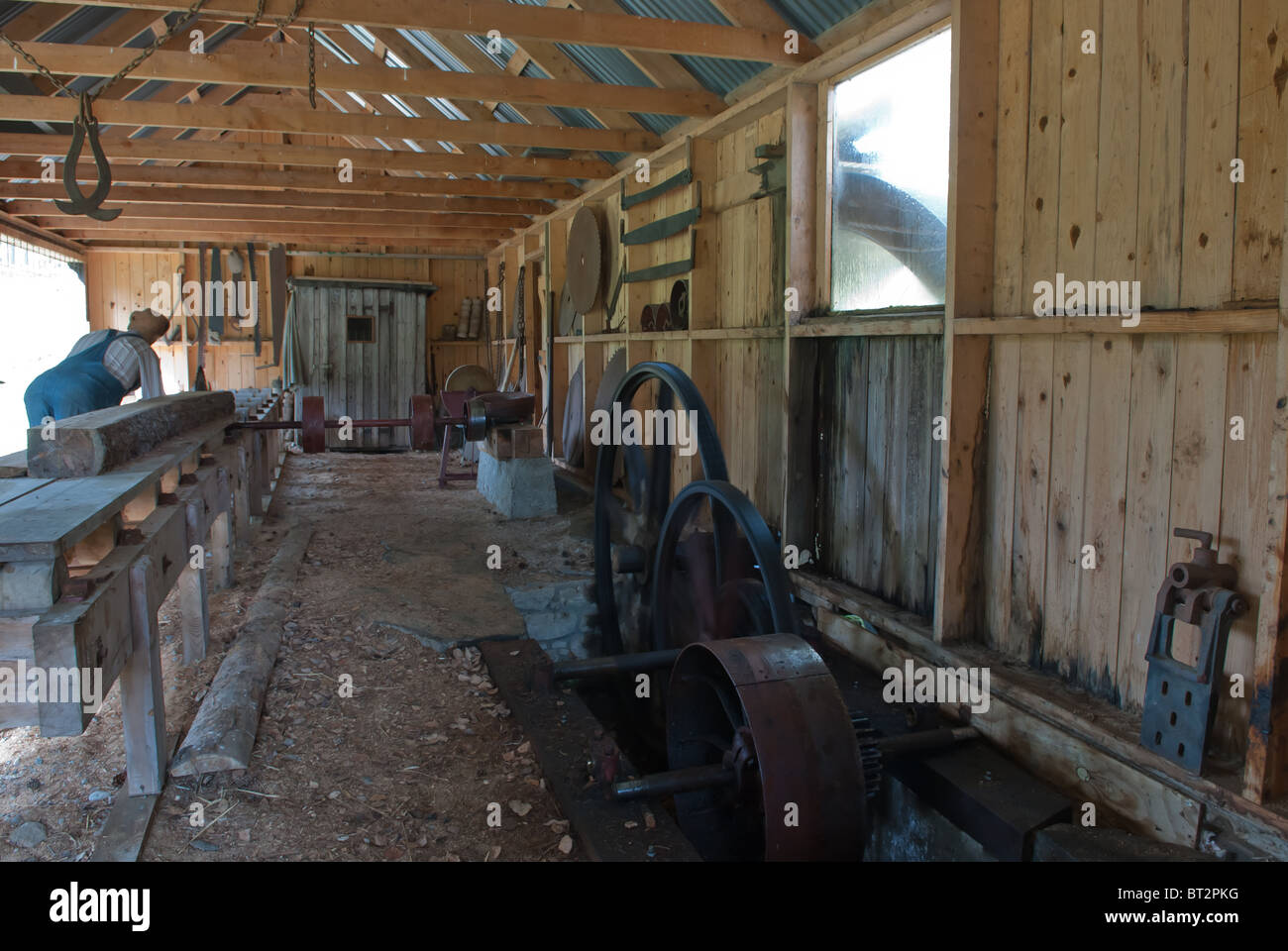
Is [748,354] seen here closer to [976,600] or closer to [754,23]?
[754,23]

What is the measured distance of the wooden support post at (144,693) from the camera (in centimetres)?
280

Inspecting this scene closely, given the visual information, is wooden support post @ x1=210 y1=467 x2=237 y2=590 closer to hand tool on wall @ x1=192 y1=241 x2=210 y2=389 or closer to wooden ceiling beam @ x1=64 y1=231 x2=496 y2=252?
wooden ceiling beam @ x1=64 y1=231 x2=496 y2=252

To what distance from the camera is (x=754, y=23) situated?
4691 mm

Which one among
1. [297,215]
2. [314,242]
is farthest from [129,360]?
[314,242]

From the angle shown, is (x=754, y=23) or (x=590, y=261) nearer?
(x=754, y=23)

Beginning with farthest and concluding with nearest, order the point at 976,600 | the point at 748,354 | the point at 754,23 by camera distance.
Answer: the point at 748,354
the point at 754,23
the point at 976,600

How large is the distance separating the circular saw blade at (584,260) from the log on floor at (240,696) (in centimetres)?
431

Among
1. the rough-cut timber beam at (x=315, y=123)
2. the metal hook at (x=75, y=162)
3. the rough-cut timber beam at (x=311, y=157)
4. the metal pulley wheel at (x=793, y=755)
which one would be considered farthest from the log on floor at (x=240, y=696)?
the rough-cut timber beam at (x=311, y=157)

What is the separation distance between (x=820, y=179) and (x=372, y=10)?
2379mm

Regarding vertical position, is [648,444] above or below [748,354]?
below

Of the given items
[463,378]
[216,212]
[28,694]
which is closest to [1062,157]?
[28,694]

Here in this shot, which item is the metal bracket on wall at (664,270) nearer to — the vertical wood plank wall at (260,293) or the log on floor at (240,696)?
the log on floor at (240,696)

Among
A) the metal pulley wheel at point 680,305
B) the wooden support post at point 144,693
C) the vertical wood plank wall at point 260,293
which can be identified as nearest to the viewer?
the wooden support post at point 144,693

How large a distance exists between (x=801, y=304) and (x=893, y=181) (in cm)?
84
